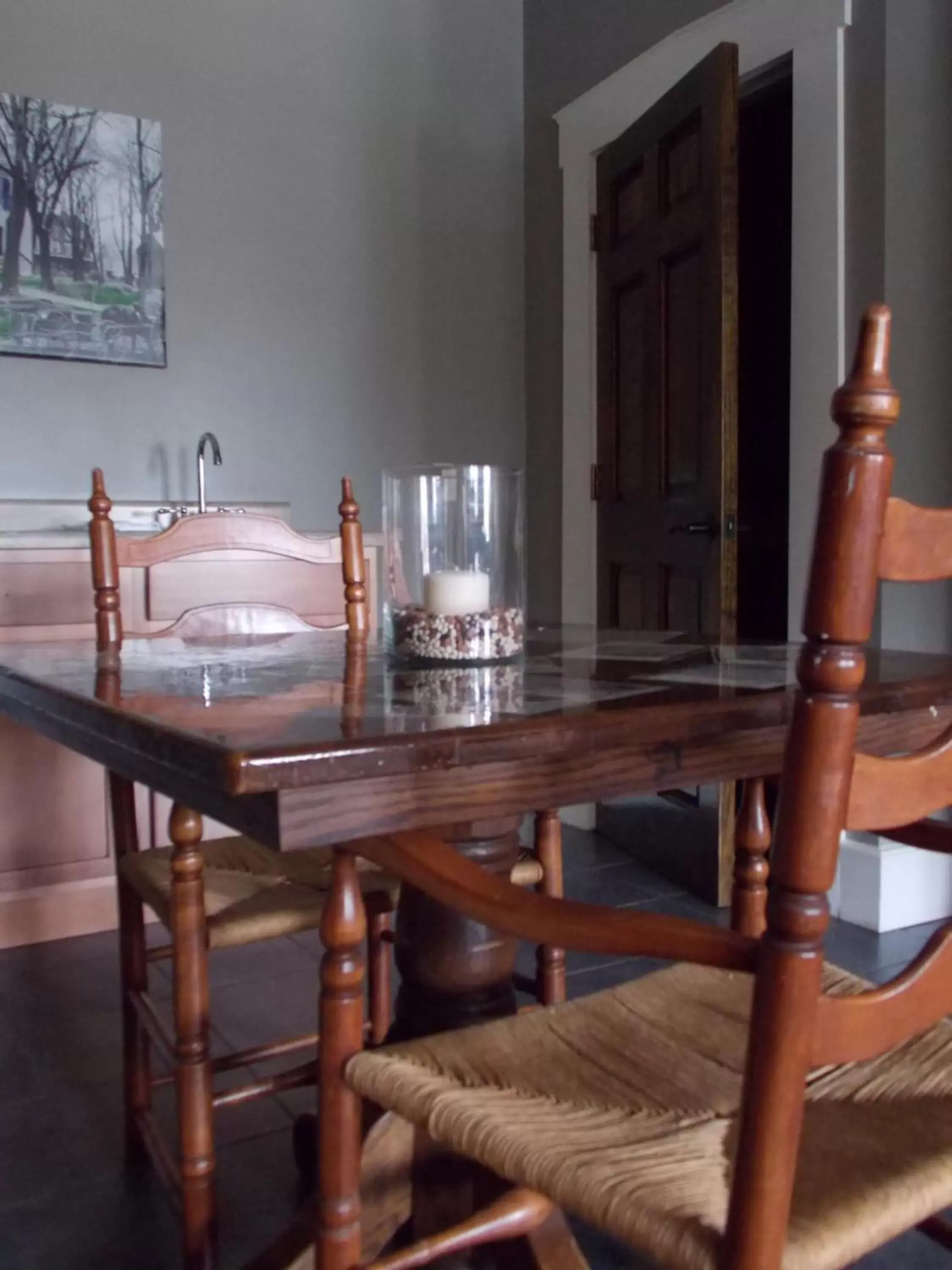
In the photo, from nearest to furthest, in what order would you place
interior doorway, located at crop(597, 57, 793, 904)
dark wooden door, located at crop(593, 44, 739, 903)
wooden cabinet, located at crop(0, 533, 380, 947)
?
1. wooden cabinet, located at crop(0, 533, 380, 947)
2. dark wooden door, located at crop(593, 44, 739, 903)
3. interior doorway, located at crop(597, 57, 793, 904)

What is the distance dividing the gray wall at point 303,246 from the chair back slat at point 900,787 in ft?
9.17

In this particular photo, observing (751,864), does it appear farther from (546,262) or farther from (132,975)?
(546,262)

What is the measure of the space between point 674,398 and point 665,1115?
7.72 ft

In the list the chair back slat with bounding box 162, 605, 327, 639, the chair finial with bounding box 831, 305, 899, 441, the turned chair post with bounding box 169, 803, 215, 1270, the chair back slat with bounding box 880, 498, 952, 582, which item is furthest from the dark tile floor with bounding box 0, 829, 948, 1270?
the chair finial with bounding box 831, 305, 899, 441

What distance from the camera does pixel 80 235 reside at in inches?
121

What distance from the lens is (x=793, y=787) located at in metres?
0.61

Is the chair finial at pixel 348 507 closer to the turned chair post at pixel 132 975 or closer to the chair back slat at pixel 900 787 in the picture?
the turned chair post at pixel 132 975

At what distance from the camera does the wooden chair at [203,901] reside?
123 cm

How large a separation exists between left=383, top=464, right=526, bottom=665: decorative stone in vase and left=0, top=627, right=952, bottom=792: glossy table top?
5 centimetres

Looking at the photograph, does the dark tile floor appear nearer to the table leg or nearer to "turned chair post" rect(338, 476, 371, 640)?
the table leg

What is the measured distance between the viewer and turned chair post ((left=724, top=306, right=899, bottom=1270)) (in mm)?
588

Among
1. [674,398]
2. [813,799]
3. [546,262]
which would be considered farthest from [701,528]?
[813,799]

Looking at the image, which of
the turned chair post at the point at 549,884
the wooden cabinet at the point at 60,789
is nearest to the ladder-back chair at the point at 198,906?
the turned chair post at the point at 549,884

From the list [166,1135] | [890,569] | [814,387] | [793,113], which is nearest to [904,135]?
[793,113]
